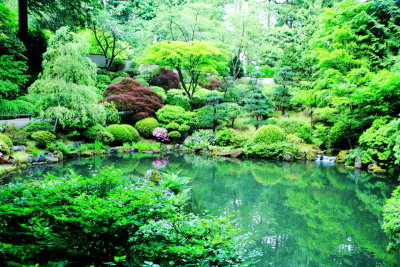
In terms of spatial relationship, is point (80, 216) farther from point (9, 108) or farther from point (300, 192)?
point (9, 108)

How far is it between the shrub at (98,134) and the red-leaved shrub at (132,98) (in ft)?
8.09

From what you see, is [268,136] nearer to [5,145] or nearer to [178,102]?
[178,102]

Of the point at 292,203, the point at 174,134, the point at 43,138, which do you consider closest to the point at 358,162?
the point at 292,203

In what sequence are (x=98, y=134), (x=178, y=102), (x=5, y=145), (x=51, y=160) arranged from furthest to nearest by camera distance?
(x=178, y=102), (x=98, y=134), (x=51, y=160), (x=5, y=145)

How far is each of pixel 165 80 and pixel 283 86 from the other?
26.8 feet

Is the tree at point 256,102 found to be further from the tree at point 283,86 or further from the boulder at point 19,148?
the boulder at point 19,148

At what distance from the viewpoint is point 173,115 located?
15828 mm

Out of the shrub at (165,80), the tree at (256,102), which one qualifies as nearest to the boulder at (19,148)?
the shrub at (165,80)

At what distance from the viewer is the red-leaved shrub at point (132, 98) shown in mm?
15117

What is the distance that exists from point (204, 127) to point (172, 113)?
2445 millimetres

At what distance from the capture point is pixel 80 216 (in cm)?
217

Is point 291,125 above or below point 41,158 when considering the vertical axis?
above

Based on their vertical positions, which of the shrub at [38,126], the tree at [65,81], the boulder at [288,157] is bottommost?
the boulder at [288,157]

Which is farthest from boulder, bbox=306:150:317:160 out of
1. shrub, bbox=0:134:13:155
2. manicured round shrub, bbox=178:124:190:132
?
shrub, bbox=0:134:13:155
